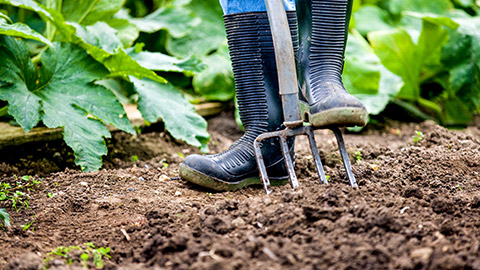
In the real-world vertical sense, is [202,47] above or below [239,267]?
below

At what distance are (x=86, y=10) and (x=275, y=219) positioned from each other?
2.13m

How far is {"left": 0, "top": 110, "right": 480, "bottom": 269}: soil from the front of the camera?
121 centimetres

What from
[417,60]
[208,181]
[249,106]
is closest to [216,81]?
[417,60]

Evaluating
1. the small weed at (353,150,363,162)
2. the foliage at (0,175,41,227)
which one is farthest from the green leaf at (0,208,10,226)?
the small weed at (353,150,363,162)

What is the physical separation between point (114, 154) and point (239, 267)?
5.73ft

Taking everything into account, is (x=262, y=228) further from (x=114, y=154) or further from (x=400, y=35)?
(x=400, y=35)

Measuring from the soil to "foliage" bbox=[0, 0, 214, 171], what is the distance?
0.83 feet

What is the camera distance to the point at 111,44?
269 centimetres

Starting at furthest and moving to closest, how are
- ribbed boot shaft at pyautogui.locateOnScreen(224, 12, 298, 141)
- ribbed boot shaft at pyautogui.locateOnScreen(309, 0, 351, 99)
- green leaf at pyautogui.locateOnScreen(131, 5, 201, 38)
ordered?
green leaf at pyautogui.locateOnScreen(131, 5, 201, 38)
ribbed boot shaft at pyautogui.locateOnScreen(224, 12, 298, 141)
ribbed boot shaft at pyautogui.locateOnScreen(309, 0, 351, 99)

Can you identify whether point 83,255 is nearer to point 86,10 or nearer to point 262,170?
point 262,170

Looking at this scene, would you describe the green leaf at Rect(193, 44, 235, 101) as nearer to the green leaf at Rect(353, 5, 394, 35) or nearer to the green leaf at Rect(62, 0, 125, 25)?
the green leaf at Rect(62, 0, 125, 25)

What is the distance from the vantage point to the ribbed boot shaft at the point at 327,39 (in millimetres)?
1759

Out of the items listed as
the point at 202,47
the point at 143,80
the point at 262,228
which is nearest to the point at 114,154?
the point at 143,80

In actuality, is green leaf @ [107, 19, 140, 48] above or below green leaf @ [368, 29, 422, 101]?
above
